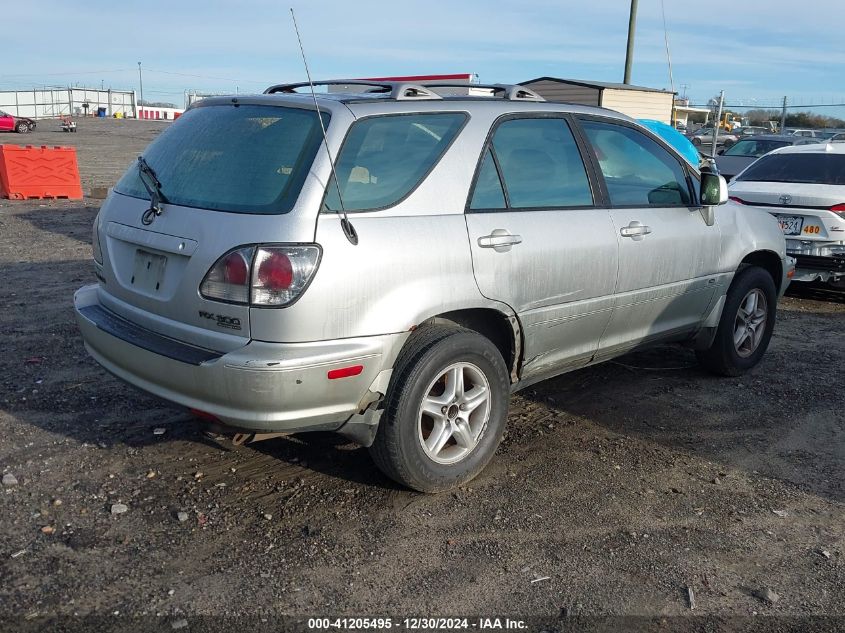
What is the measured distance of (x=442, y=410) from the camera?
12.8 ft

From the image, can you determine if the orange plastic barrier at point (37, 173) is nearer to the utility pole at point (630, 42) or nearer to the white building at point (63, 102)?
the utility pole at point (630, 42)

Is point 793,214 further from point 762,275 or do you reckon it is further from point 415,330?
point 415,330

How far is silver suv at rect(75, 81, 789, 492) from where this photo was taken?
3350 mm

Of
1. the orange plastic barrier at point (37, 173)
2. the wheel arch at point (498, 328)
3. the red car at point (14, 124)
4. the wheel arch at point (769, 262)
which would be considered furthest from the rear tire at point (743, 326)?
the red car at point (14, 124)

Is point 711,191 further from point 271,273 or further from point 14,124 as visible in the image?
point 14,124

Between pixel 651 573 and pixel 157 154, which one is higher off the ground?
pixel 157 154

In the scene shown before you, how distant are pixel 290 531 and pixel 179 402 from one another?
0.74 m

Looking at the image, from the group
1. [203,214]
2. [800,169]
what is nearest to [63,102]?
[800,169]

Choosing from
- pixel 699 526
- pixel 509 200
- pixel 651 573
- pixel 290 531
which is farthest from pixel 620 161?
pixel 290 531

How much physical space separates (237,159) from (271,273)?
0.71 meters

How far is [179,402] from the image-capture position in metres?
3.55

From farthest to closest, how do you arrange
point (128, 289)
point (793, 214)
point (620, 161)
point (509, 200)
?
point (793, 214) → point (620, 161) → point (509, 200) → point (128, 289)

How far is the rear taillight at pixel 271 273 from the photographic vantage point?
3.29 m

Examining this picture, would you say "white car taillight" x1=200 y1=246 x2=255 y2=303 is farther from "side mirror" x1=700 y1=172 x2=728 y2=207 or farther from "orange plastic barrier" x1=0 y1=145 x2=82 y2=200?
"orange plastic barrier" x1=0 y1=145 x2=82 y2=200
